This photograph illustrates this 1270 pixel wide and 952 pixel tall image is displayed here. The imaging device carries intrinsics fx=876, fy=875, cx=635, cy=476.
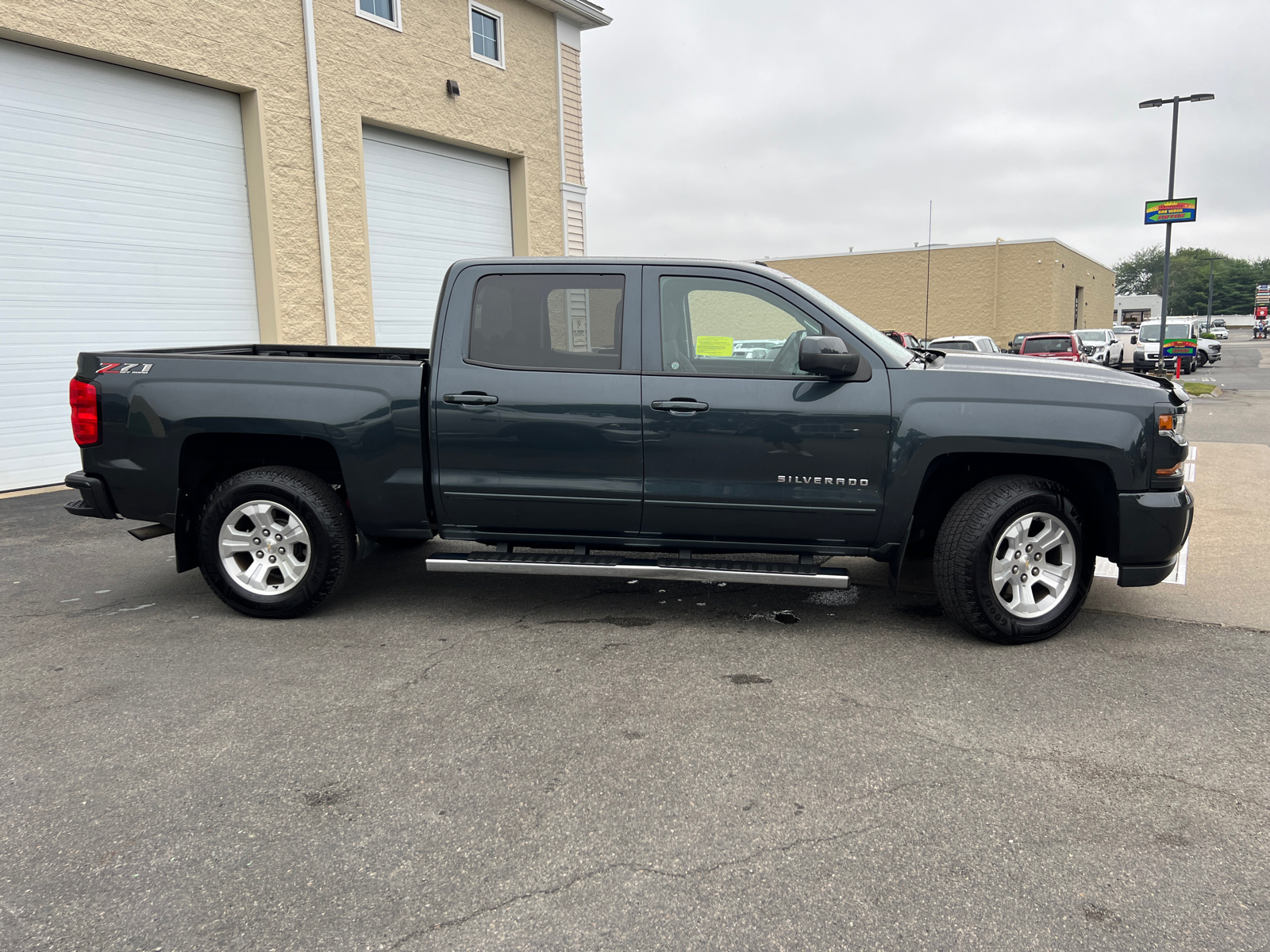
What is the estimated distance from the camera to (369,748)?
3.36m

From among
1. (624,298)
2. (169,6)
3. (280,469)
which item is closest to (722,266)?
(624,298)

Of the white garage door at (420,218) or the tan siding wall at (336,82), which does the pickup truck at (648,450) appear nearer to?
the tan siding wall at (336,82)

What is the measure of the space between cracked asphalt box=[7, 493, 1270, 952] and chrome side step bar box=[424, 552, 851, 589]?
339 mm

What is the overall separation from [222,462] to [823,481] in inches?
132

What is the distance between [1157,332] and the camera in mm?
36031

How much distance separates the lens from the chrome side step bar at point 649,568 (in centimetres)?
446

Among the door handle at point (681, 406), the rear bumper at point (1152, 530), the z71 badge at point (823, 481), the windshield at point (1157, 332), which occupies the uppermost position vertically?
the windshield at point (1157, 332)

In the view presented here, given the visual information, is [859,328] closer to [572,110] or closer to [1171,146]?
[572,110]

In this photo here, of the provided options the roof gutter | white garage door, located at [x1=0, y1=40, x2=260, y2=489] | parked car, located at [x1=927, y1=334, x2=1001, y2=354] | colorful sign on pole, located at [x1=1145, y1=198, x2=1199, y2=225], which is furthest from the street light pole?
white garage door, located at [x1=0, y1=40, x2=260, y2=489]

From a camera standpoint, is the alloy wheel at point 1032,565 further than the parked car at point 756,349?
No

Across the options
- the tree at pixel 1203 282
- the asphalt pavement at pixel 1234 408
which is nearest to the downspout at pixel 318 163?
the asphalt pavement at pixel 1234 408

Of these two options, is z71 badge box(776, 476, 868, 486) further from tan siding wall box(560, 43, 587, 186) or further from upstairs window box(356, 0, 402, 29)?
tan siding wall box(560, 43, 587, 186)

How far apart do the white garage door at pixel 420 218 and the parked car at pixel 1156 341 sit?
2357 cm

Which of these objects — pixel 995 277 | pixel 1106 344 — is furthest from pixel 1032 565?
pixel 995 277
